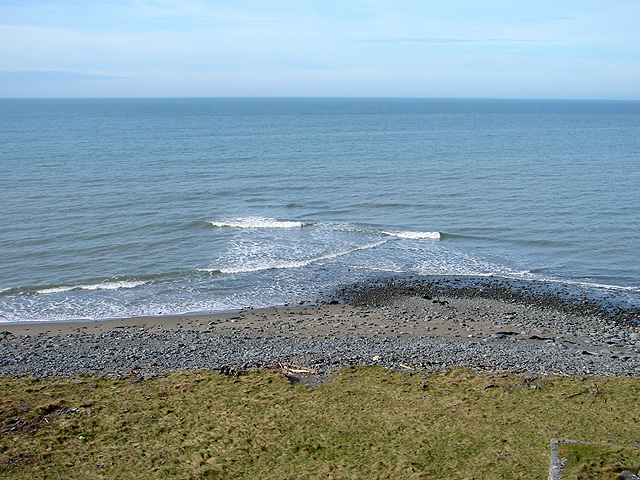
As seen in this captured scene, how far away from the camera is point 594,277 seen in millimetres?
25828

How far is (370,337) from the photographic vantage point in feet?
60.7

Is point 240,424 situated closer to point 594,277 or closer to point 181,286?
point 181,286

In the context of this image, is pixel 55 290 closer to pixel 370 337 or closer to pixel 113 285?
pixel 113 285

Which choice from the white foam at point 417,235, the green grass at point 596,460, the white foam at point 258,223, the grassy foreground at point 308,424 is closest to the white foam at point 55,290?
the grassy foreground at point 308,424

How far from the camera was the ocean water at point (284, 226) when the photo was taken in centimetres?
2484

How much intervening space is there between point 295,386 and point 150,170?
151 ft

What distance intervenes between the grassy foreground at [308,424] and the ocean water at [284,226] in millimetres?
8877

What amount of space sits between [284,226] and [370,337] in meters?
17.5

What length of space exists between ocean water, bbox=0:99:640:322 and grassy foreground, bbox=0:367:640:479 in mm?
8877

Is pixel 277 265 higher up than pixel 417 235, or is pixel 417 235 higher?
pixel 417 235

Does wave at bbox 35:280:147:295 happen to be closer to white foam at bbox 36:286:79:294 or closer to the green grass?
white foam at bbox 36:286:79:294

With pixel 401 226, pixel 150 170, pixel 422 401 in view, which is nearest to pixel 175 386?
pixel 422 401

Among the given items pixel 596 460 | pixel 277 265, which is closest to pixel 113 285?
pixel 277 265

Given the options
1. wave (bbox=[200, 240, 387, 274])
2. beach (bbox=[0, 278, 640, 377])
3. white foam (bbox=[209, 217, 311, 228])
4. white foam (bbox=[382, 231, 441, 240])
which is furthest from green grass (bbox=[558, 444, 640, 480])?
white foam (bbox=[209, 217, 311, 228])
